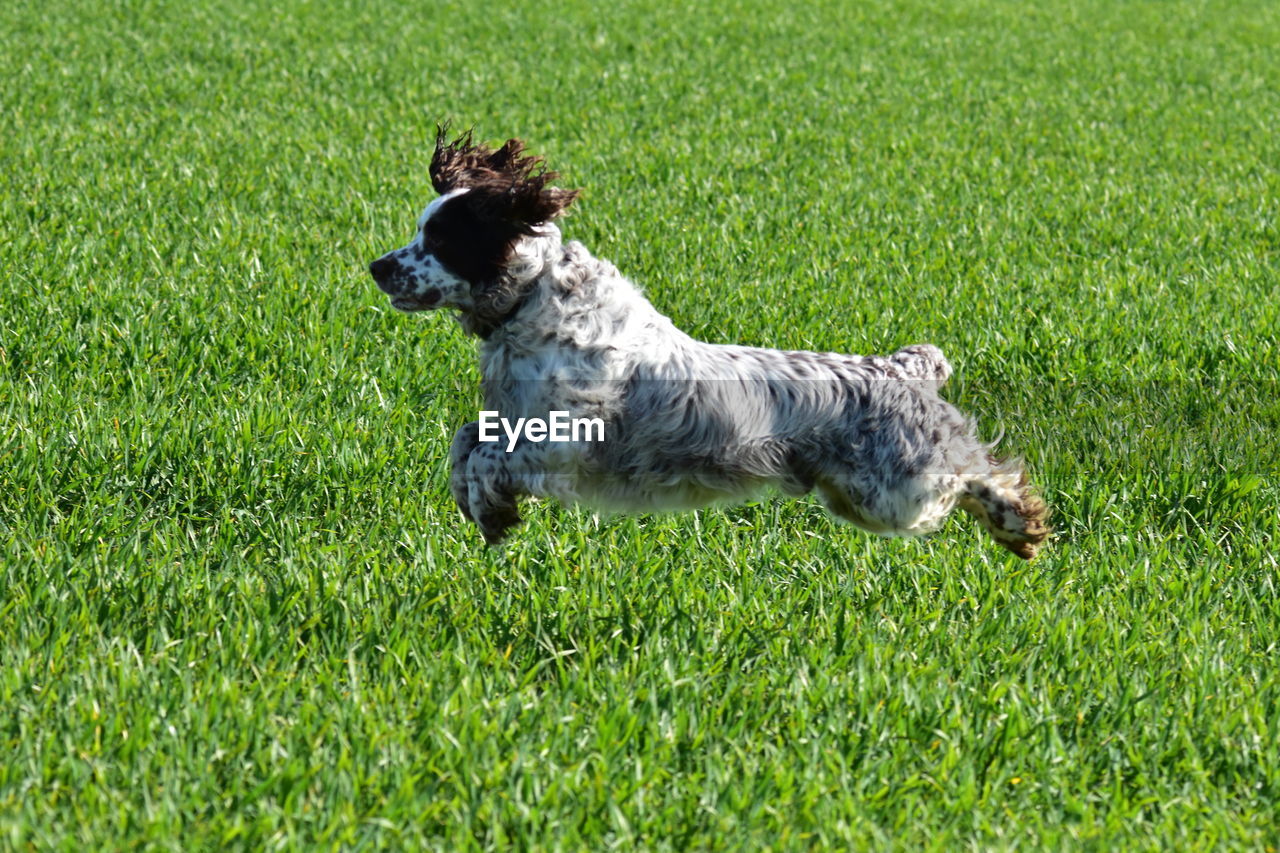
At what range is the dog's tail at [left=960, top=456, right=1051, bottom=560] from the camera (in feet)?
14.2

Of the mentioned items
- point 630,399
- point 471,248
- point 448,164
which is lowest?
point 630,399

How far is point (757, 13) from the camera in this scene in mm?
20125

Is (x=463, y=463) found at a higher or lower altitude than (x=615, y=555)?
higher

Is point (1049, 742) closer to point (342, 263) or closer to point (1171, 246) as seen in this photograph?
point (342, 263)

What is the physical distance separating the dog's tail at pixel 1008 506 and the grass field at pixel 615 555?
25 centimetres

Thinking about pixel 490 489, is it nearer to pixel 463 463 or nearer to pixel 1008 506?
pixel 463 463

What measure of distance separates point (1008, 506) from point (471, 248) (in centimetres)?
190

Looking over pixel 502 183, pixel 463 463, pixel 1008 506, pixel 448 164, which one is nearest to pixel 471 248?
pixel 502 183

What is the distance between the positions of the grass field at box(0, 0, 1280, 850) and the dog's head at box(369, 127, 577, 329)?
949 mm

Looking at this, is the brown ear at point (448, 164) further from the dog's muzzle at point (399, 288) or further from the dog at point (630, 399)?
the dog's muzzle at point (399, 288)

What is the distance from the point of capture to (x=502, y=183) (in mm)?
4020

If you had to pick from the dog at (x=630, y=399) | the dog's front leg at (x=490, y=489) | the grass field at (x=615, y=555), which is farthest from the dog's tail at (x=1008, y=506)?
the dog's front leg at (x=490, y=489)

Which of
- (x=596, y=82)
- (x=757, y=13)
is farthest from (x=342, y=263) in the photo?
(x=757, y=13)

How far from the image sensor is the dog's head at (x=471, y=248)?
13.0ft
